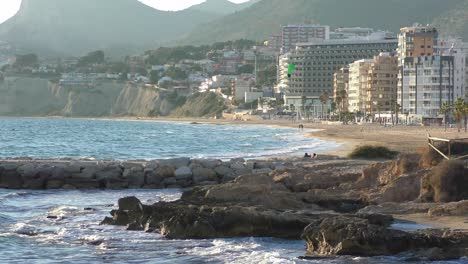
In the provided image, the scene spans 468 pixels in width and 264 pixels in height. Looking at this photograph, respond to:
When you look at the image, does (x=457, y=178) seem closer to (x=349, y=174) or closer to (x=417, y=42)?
(x=349, y=174)

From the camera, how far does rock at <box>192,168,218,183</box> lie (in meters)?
33.5

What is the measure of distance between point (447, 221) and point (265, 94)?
172 meters

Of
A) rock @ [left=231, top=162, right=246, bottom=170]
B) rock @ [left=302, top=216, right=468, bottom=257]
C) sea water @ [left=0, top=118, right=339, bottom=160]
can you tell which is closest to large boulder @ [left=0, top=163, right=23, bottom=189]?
rock @ [left=231, top=162, right=246, bottom=170]

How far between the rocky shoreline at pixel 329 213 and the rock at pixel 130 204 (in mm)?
24

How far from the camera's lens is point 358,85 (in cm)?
13950

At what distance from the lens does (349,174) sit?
28.0 m

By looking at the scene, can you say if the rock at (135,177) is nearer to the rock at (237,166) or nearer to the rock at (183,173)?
the rock at (183,173)

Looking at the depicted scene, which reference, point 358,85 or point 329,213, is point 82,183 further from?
point 358,85

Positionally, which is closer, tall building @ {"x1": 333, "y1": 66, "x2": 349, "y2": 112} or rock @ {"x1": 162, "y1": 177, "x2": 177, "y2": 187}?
rock @ {"x1": 162, "y1": 177, "x2": 177, "y2": 187}

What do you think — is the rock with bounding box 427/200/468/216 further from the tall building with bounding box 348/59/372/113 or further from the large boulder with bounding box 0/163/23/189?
the tall building with bounding box 348/59/372/113

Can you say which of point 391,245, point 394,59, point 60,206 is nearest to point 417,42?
point 394,59

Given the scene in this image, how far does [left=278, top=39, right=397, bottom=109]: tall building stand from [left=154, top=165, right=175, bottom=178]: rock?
139 meters

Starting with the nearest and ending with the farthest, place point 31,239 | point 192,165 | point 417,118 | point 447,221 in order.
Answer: point 447,221
point 31,239
point 192,165
point 417,118

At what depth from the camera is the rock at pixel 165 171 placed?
111 feet
